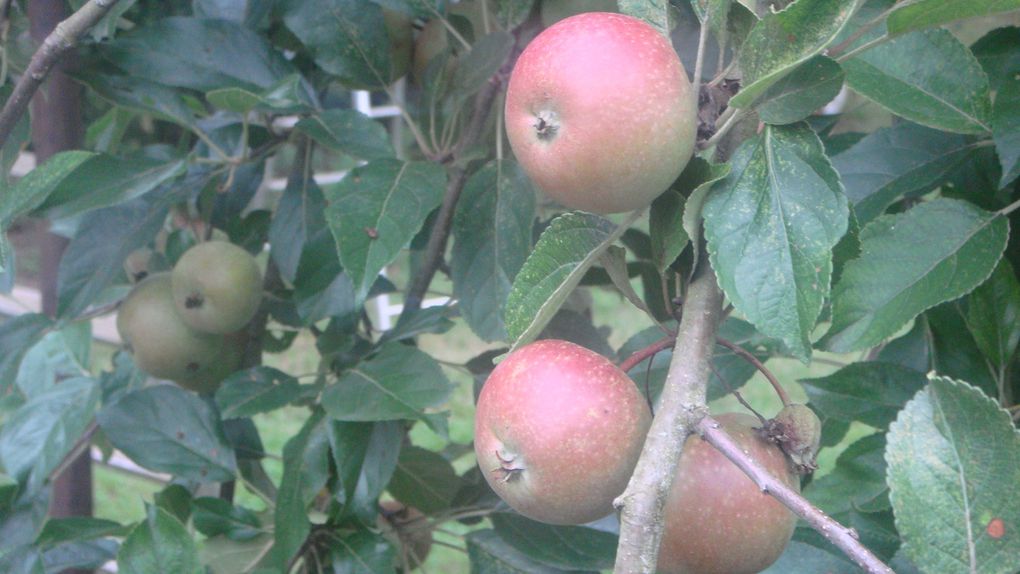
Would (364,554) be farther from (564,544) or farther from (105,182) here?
(105,182)

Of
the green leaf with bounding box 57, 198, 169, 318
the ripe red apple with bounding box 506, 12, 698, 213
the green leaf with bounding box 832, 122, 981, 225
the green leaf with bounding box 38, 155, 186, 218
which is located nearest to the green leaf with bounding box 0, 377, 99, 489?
the green leaf with bounding box 57, 198, 169, 318

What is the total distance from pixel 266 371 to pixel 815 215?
81cm

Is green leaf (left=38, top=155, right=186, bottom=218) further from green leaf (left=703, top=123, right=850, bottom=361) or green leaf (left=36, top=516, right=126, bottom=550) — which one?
green leaf (left=703, top=123, right=850, bottom=361)

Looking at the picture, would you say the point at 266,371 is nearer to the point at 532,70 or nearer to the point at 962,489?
the point at 532,70

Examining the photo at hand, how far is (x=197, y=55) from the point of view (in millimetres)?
1208

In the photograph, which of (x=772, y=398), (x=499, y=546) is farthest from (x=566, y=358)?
(x=772, y=398)

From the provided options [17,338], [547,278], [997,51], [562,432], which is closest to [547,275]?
[547,278]

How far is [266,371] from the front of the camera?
1257 millimetres

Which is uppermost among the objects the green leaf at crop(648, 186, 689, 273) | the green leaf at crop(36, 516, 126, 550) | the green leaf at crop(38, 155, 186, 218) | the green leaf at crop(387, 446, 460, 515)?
the green leaf at crop(648, 186, 689, 273)

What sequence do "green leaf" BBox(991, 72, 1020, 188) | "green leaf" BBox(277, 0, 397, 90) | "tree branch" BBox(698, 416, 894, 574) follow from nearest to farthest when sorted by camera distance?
"tree branch" BBox(698, 416, 894, 574) → "green leaf" BBox(991, 72, 1020, 188) → "green leaf" BBox(277, 0, 397, 90)

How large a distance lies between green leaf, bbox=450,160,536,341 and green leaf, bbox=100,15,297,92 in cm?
28

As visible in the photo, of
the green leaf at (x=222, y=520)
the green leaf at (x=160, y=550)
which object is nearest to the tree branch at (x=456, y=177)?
the green leaf at (x=222, y=520)

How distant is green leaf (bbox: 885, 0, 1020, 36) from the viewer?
621 mm

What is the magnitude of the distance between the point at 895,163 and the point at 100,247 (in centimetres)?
96
